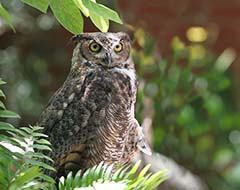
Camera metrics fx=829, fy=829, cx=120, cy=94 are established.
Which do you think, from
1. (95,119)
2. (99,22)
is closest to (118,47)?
(95,119)

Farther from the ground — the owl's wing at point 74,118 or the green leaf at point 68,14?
the green leaf at point 68,14

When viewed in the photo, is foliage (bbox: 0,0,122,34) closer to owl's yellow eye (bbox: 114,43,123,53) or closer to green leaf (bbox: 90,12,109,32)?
green leaf (bbox: 90,12,109,32)

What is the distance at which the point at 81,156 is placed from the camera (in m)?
2.20

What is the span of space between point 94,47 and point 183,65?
266cm

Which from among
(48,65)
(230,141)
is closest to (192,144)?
(230,141)

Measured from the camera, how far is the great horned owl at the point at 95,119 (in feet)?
7.11

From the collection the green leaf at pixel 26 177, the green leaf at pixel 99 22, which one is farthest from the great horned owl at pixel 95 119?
the green leaf at pixel 26 177

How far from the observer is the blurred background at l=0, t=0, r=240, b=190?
4.48 meters

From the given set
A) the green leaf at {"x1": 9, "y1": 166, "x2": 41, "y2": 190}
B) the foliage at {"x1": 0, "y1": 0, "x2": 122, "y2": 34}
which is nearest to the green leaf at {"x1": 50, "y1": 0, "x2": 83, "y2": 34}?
the foliage at {"x1": 0, "y1": 0, "x2": 122, "y2": 34}

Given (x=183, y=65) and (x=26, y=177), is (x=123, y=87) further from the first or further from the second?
(x=183, y=65)

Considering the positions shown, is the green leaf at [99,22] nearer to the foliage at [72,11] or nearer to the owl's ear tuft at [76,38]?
the foliage at [72,11]

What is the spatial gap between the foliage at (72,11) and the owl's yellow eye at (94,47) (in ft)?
3.38

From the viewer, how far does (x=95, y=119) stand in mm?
2199

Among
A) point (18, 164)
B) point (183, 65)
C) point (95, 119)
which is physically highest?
point (18, 164)
